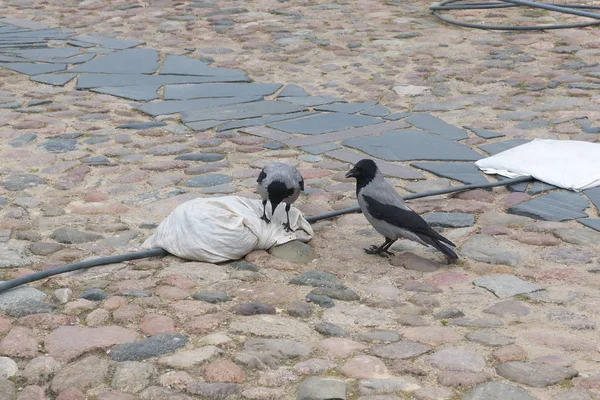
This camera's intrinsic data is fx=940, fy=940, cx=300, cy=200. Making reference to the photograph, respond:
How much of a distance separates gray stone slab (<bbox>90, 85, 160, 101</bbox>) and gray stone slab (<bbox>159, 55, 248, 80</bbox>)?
0.52 meters

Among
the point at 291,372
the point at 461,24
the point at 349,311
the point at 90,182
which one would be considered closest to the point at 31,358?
the point at 291,372

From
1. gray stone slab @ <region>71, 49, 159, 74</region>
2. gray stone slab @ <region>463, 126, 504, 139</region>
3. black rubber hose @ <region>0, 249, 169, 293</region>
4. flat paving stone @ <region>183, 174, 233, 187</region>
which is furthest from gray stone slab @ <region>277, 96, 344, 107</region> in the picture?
black rubber hose @ <region>0, 249, 169, 293</region>

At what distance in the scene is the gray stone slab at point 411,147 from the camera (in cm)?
658

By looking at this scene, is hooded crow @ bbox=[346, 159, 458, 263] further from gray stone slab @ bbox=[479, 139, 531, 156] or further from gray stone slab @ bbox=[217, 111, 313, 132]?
gray stone slab @ bbox=[217, 111, 313, 132]

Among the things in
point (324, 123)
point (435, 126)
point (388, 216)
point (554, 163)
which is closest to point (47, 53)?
point (324, 123)

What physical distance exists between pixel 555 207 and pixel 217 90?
3.71 m

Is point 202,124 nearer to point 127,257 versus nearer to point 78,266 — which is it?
point 127,257

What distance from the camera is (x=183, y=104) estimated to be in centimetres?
795

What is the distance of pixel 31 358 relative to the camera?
3668 millimetres

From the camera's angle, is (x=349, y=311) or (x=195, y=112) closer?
(x=349, y=311)

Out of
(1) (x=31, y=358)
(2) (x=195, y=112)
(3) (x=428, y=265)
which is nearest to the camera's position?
(1) (x=31, y=358)

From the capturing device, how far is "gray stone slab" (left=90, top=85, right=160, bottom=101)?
8156 mm

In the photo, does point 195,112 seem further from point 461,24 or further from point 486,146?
point 461,24

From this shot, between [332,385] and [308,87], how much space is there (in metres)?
5.35
